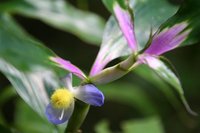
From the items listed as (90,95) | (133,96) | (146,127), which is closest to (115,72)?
(90,95)

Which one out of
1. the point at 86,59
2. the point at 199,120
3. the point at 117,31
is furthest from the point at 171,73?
the point at 86,59

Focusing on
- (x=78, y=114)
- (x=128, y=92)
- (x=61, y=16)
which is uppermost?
(x=78, y=114)

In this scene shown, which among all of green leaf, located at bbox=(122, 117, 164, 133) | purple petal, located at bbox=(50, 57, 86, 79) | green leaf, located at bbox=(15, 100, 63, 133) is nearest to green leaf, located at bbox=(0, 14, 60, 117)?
purple petal, located at bbox=(50, 57, 86, 79)

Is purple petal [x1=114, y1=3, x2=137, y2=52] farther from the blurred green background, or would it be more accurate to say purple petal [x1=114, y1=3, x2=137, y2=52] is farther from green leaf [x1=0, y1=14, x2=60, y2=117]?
the blurred green background

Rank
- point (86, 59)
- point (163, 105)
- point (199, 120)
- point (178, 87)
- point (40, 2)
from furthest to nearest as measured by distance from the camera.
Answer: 1. point (86, 59)
2. point (163, 105)
3. point (199, 120)
4. point (40, 2)
5. point (178, 87)

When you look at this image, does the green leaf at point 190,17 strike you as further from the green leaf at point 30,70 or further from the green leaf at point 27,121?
the green leaf at point 27,121

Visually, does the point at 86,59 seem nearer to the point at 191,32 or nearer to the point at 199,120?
the point at 199,120

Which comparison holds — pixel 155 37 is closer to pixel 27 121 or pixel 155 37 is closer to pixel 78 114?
pixel 78 114

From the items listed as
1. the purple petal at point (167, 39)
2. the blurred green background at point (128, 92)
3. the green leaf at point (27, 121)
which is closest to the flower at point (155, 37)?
the purple petal at point (167, 39)
